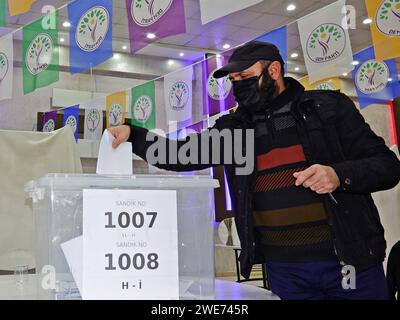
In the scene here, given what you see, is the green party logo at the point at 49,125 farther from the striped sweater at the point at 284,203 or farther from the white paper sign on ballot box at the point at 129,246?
the white paper sign on ballot box at the point at 129,246

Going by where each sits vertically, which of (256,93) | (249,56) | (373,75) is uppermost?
(373,75)

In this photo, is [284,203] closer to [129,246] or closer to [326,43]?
[129,246]

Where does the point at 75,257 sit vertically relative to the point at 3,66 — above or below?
below

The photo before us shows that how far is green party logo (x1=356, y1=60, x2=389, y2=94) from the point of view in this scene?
4375 millimetres

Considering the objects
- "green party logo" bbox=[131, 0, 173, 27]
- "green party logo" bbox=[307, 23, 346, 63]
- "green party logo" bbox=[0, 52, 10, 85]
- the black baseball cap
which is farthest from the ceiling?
the black baseball cap

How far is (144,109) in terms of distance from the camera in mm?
5926

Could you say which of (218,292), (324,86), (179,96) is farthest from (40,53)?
(324,86)

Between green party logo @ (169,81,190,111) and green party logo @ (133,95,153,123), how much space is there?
0.32 metres

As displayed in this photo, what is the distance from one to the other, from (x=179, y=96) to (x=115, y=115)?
104 centimetres

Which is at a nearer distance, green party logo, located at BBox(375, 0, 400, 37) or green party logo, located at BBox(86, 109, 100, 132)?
green party logo, located at BBox(375, 0, 400, 37)

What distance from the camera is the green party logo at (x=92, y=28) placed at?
2.96 metres

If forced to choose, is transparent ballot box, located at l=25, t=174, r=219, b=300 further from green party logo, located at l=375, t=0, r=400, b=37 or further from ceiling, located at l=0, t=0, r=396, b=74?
ceiling, located at l=0, t=0, r=396, b=74

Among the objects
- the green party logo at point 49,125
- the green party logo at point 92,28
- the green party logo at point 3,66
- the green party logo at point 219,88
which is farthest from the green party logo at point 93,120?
the green party logo at point 92,28
